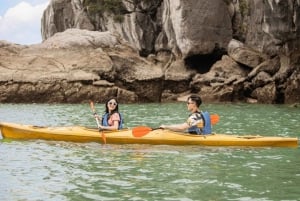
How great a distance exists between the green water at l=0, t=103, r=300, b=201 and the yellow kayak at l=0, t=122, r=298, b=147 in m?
0.20

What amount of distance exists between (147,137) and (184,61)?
73.7ft

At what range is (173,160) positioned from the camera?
9953 mm

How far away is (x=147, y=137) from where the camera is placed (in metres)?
11.8

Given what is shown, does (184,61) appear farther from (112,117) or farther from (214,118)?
(112,117)

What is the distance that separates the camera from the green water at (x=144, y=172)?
23.8 feet

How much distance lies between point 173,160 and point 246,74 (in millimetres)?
22279

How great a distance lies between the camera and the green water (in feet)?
23.8

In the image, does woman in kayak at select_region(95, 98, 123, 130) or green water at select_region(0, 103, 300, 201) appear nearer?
green water at select_region(0, 103, 300, 201)

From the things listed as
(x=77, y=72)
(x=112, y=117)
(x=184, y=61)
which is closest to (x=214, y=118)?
(x=112, y=117)

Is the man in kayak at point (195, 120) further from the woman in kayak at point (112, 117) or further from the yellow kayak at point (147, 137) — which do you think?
the woman in kayak at point (112, 117)

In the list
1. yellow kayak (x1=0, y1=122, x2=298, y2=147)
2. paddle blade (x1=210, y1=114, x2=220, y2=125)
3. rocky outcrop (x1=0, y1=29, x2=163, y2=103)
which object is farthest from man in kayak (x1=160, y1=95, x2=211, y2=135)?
rocky outcrop (x1=0, y1=29, x2=163, y2=103)

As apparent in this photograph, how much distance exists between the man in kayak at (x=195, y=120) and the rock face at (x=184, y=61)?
54.0 feet

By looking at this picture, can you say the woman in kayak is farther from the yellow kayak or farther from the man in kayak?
the man in kayak

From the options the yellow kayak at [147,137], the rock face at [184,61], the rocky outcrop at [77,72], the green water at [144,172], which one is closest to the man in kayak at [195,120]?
the yellow kayak at [147,137]
